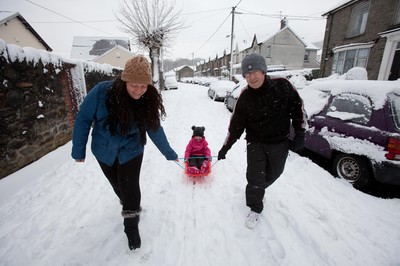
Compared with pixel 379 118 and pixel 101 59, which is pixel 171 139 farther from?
pixel 101 59

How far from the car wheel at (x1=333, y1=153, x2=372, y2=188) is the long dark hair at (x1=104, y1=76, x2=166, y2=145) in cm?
347

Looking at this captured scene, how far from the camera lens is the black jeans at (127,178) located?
1.99 m

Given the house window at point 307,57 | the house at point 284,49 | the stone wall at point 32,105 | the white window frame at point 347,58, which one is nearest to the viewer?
the stone wall at point 32,105

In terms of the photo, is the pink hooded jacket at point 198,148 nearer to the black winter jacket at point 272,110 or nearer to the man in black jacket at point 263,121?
the man in black jacket at point 263,121

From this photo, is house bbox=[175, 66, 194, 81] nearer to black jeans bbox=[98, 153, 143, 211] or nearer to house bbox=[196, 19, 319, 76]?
house bbox=[196, 19, 319, 76]

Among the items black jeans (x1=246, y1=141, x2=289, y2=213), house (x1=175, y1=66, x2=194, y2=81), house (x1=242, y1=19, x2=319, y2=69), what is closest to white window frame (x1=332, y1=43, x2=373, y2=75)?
black jeans (x1=246, y1=141, x2=289, y2=213)

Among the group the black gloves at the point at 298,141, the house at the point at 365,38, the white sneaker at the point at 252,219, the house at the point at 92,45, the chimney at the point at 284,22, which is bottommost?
the white sneaker at the point at 252,219

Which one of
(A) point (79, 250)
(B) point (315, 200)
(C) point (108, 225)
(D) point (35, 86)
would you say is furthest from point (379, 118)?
(D) point (35, 86)

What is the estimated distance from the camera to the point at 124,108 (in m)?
1.83

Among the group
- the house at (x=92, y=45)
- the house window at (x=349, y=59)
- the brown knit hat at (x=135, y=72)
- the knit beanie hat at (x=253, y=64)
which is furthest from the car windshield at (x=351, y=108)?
the house at (x=92, y=45)

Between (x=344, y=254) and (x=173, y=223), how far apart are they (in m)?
1.93

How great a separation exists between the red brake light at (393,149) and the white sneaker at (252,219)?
2.12m

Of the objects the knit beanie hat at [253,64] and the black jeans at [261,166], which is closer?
the knit beanie hat at [253,64]

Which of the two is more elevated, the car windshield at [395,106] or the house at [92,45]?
the house at [92,45]
